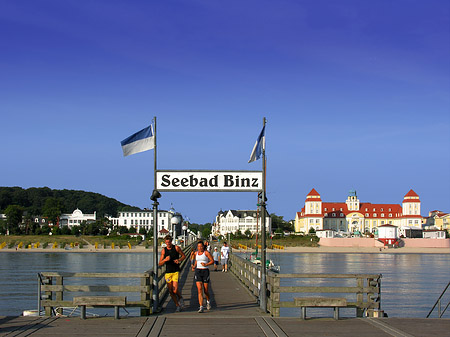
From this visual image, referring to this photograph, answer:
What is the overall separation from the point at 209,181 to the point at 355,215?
169724 millimetres

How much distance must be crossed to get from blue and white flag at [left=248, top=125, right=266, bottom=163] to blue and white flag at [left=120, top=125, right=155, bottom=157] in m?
2.62

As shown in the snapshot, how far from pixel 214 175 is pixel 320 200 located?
16399 cm

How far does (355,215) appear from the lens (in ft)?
582

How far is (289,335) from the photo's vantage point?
10438 mm

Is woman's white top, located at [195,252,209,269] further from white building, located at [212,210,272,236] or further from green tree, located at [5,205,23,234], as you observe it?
white building, located at [212,210,272,236]

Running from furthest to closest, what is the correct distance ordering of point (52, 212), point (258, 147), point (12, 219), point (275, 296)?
point (52, 212) → point (12, 219) → point (258, 147) → point (275, 296)

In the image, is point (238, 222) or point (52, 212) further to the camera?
point (52, 212)

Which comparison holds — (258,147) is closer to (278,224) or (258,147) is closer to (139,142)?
(139,142)

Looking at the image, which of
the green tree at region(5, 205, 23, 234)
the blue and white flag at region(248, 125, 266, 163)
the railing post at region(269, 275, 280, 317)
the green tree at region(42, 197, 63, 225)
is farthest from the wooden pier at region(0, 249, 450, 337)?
the green tree at region(42, 197, 63, 225)

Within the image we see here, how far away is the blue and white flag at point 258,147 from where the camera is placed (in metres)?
14.3

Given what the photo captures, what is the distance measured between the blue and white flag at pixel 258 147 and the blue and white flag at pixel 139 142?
262 centimetres

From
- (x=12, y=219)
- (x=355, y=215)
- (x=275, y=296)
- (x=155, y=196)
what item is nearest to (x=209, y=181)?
(x=155, y=196)

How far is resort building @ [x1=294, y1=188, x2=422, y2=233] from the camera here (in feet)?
565

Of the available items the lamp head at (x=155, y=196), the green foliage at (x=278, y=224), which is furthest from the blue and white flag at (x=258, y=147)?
the green foliage at (x=278, y=224)
